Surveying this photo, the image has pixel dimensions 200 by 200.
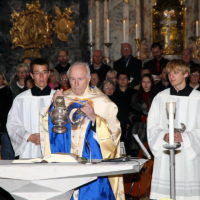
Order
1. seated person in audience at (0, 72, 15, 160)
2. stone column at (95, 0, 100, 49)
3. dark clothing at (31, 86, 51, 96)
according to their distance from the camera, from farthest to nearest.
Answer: stone column at (95, 0, 100, 49) < seated person in audience at (0, 72, 15, 160) < dark clothing at (31, 86, 51, 96)

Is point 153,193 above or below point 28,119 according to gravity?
below

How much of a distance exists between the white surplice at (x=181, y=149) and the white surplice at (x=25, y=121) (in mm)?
1314

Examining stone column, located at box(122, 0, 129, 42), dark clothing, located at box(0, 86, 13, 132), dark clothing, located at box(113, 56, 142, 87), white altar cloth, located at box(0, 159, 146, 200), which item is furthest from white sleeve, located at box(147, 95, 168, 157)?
stone column, located at box(122, 0, 129, 42)

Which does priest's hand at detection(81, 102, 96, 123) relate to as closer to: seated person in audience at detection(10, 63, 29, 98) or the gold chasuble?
the gold chasuble

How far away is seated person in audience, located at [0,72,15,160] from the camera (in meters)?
9.85

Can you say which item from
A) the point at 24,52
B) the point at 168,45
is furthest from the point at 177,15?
the point at 24,52

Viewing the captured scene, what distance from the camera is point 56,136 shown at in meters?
6.48

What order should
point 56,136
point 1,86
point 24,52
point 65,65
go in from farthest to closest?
point 24,52, point 65,65, point 1,86, point 56,136

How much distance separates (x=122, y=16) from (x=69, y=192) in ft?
29.7

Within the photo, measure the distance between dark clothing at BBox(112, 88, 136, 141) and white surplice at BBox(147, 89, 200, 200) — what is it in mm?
2843

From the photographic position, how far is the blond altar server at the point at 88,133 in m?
6.22

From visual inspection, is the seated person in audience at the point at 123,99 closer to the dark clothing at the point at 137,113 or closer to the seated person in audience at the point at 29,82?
the dark clothing at the point at 137,113

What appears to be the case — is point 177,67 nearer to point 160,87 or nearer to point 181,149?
point 181,149

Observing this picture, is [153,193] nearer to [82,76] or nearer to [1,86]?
[82,76]
